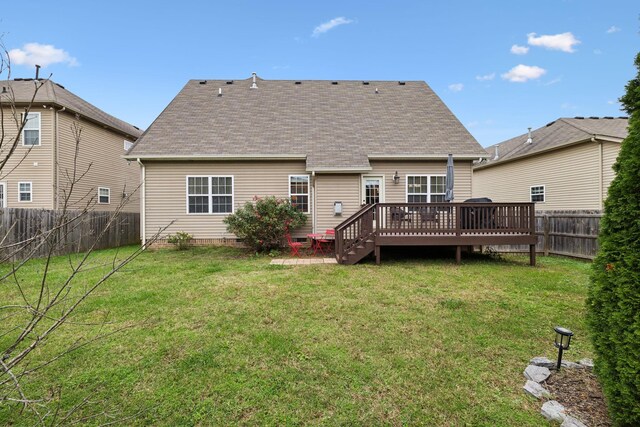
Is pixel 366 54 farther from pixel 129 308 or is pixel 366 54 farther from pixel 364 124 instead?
pixel 129 308

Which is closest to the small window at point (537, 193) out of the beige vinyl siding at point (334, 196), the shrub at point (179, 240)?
the beige vinyl siding at point (334, 196)

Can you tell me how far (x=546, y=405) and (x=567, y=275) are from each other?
557 centimetres

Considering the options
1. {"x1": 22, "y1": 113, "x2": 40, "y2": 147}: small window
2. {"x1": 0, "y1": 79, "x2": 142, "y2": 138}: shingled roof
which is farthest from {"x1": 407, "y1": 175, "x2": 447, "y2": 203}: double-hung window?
{"x1": 22, "y1": 113, "x2": 40, "y2": 147}: small window

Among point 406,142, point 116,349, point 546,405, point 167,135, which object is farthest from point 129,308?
point 406,142

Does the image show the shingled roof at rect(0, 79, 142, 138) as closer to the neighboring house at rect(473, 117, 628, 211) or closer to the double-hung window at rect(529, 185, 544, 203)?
the neighboring house at rect(473, 117, 628, 211)

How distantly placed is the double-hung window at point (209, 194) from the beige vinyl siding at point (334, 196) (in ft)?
10.6

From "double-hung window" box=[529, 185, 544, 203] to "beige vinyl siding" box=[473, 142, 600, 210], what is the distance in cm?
15

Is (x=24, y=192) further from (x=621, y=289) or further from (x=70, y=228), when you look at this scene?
(x=621, y=289)

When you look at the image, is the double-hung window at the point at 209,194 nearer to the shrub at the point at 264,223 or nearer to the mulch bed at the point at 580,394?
the shrub at the point at 264,223

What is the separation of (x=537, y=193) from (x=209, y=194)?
14.7 metres

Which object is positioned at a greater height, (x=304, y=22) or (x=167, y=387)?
(x=304, y=22)

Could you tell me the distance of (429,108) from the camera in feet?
43.0

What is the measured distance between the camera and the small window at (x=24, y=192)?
489 inches

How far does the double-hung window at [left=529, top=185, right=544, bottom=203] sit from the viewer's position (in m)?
14.5
